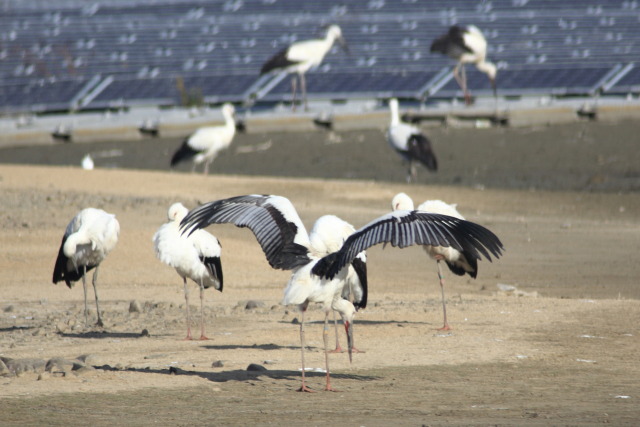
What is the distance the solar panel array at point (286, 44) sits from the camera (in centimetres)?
3294

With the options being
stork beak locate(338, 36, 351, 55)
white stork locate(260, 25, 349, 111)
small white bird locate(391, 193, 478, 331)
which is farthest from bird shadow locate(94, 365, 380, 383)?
stork beak locate(338, 36, 351, 55)

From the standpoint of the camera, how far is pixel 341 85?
33.8 m

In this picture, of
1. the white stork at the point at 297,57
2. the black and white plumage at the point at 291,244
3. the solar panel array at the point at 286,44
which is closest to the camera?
the black and white plumage at the point at 291,244

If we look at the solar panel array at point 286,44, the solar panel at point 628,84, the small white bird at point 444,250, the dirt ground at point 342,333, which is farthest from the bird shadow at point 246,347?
the solar panel array at point 286,44

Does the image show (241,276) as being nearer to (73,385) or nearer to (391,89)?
(73,385)

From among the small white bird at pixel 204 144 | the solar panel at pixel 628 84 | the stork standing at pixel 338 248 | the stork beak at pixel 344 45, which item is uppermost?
the stork beak at pixel 344 45

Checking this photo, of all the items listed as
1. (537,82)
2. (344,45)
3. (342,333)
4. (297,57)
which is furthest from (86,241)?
(344,45)

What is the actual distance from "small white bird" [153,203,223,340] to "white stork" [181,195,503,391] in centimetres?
143

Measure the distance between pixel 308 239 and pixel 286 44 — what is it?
30.8m

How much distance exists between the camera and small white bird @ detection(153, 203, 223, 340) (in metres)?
9.59

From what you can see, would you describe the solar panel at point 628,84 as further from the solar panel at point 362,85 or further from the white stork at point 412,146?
the white stork at point 412,146

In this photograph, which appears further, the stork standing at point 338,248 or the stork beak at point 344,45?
the stork beak at point 344,45

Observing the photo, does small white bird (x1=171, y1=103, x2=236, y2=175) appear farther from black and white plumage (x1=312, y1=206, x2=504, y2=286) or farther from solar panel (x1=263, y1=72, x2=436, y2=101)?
black and white plumage (x1=312, y1=206, x2=504, y2=286)

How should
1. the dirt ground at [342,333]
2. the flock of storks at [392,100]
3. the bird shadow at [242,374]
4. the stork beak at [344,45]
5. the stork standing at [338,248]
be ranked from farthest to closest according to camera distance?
the stork beak at [344,45], the flock of storks at [392,100], the stork standing at [338,248], the bird shadow at [242,374], the dirt ground at [342,333]
